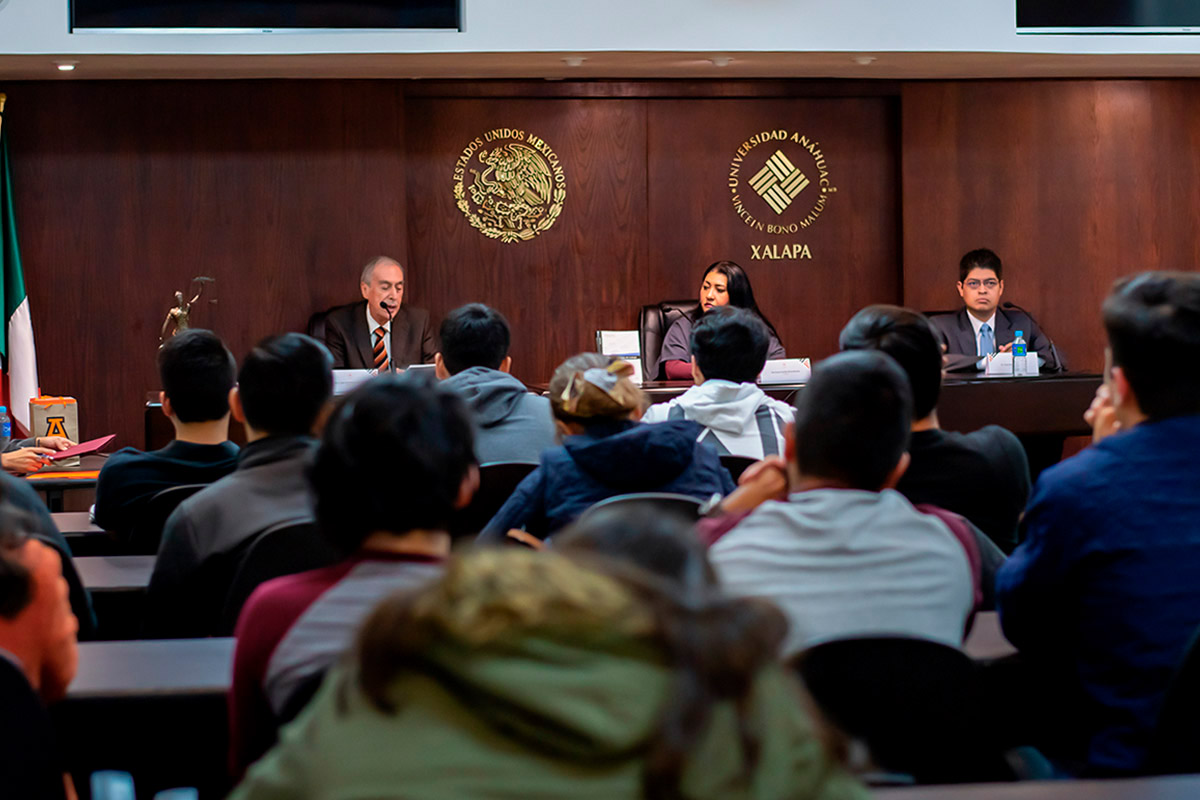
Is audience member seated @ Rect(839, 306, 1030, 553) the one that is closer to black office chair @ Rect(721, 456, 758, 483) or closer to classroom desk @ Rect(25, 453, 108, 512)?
black office chair @ Rect(721, 456, 758, 483)

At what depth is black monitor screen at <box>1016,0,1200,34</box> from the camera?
636 cm

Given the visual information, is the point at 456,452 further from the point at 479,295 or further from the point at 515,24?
the point at 479,295

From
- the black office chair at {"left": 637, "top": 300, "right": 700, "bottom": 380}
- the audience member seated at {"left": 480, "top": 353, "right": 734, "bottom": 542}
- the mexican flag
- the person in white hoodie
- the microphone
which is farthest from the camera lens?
the black office chair at {"left": 637, "top": 300, "right": 700, "bottom": 380}

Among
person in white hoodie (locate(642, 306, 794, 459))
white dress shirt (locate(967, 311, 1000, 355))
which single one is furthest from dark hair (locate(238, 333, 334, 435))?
white dress shirt (locate(967, 311, 1000, 355))

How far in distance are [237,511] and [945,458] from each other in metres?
1.44

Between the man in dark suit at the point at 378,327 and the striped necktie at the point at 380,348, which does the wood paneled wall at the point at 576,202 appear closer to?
the man in dark suit at the point at 378,327

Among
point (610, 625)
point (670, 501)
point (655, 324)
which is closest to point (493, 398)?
point (670, 501)

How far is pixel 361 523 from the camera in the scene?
152 centimetres

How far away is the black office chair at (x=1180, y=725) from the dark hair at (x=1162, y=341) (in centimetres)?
49

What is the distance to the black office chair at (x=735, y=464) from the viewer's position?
10.7ft

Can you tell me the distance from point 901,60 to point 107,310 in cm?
484

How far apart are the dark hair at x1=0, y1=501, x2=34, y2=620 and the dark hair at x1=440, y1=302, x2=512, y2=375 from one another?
93.4 inches

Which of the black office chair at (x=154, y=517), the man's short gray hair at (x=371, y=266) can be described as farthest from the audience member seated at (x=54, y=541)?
the man's short gray hair at (x=371, y=266)

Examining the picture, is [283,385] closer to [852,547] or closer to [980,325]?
[852,547]
